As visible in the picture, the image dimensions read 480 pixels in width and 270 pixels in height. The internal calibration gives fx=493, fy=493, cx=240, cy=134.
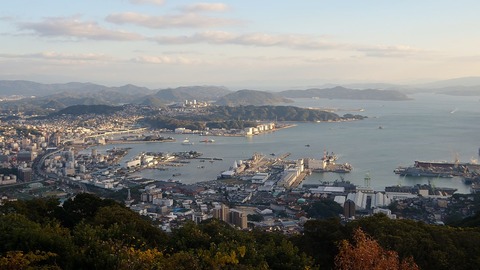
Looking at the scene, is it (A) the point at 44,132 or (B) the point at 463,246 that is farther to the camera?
(A) the point at 44,132

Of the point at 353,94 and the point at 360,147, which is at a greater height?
the point at 353,94

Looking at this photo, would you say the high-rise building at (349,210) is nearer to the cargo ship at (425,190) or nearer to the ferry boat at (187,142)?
the cargo ship at (425,190)

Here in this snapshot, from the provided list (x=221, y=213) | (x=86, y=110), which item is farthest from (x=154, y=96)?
(x=221, y=213)

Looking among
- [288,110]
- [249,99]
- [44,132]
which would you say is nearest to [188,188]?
[44,132]

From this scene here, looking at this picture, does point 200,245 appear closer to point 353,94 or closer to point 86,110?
point 86,110

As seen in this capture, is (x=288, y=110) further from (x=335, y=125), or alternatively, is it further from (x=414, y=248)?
(x=414, y=248)

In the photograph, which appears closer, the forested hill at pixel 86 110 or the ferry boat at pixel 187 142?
the ferry boat at pixel 187 142

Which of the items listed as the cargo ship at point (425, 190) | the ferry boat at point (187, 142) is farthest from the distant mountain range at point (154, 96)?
the cargo ship at point (425, 190)
